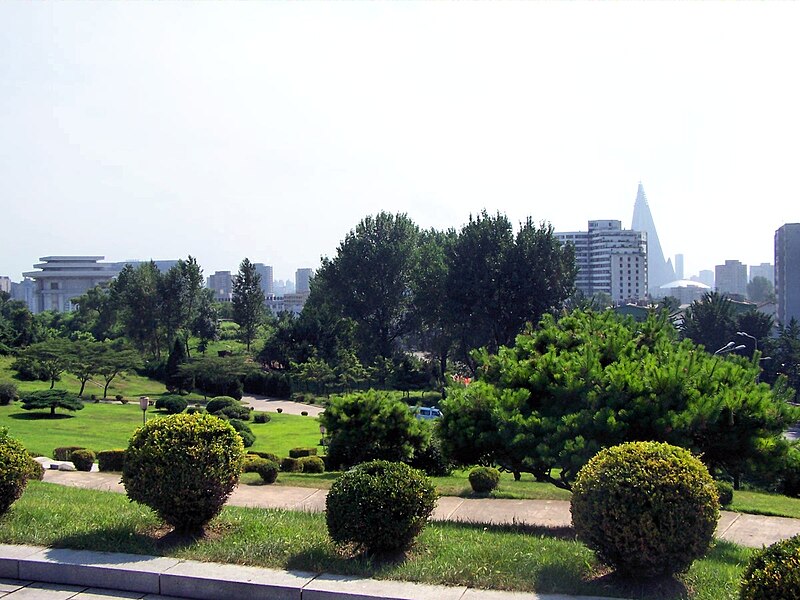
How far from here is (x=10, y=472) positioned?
8.45 m

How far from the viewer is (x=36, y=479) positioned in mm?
16062

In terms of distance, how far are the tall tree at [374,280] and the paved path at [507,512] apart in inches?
1885

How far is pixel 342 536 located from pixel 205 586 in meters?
1.31

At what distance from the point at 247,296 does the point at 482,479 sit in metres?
59.7

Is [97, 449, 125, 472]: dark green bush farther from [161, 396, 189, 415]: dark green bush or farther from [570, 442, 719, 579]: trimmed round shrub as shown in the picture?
[161, 396, 189, 415]: dark green bush

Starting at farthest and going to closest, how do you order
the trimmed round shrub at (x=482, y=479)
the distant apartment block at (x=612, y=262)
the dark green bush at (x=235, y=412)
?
the distant apartment block at (x=612, y=262)
the dark green bush at (x=235, y=412)
the trimmed round shrub at (x=482, y=479)

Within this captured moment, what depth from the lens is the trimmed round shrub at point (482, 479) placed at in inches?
631

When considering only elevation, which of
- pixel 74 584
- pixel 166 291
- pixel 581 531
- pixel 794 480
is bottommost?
pixel 794 480

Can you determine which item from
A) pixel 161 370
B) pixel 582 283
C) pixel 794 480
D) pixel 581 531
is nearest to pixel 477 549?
pixel 581 531

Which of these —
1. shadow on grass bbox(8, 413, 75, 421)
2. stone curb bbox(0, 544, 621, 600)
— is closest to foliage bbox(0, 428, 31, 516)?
stone curb bbox(0, 544, 621, 600)

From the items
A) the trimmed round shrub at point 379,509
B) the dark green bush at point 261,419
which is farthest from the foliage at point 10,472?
Answer: the dark green bush at point 261,419

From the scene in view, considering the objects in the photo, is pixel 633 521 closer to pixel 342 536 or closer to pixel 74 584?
pixel 342 536

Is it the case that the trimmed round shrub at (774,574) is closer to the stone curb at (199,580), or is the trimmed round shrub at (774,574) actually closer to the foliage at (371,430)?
the stone curb at (199,580)

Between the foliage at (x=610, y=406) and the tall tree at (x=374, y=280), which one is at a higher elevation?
the tall tree at (x=374, y=280)
